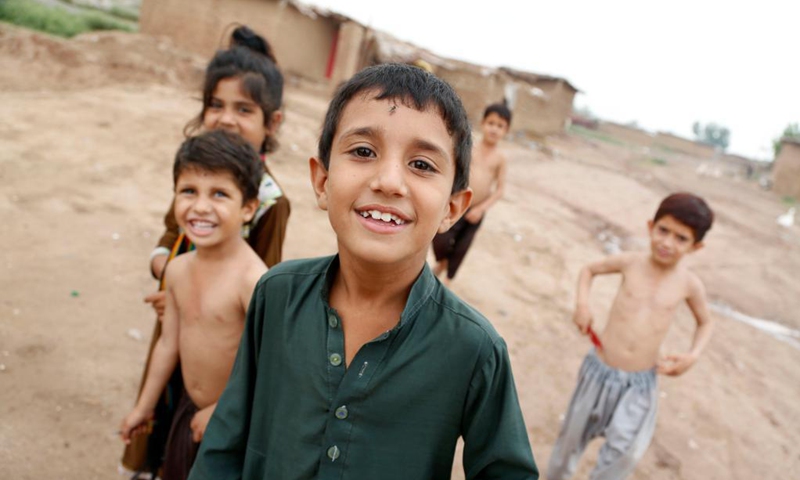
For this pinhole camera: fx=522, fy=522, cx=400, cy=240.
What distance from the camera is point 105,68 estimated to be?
1062 cm

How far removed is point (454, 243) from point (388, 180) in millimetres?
3648

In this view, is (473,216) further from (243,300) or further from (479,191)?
(243,300)

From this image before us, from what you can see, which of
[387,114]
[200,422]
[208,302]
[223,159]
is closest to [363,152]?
[387,114]

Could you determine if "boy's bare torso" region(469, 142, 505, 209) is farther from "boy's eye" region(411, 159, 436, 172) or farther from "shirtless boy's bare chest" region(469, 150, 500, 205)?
"boy's eye" region(411, 159, 436, 172)

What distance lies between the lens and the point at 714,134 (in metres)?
73.0

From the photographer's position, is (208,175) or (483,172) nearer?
(208,175)

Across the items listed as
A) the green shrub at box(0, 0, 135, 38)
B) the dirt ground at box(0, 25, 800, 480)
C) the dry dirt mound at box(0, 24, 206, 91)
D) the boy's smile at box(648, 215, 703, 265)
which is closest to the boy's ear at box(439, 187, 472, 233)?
A: the boy's smile at box(648, 215, 703, 265)

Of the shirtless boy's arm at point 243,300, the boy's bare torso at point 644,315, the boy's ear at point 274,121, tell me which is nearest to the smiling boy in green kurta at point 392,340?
the shirtless boy's arm at point 243,300

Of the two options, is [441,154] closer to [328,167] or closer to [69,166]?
[328,167]

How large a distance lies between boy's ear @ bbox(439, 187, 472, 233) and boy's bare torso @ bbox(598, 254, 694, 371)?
68.0 inches

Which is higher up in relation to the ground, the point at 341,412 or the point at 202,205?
the point at 202,205

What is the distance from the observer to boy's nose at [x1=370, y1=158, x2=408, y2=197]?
39.6 inches

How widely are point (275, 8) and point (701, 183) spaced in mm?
16605

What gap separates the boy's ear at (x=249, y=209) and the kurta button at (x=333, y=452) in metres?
0.92
